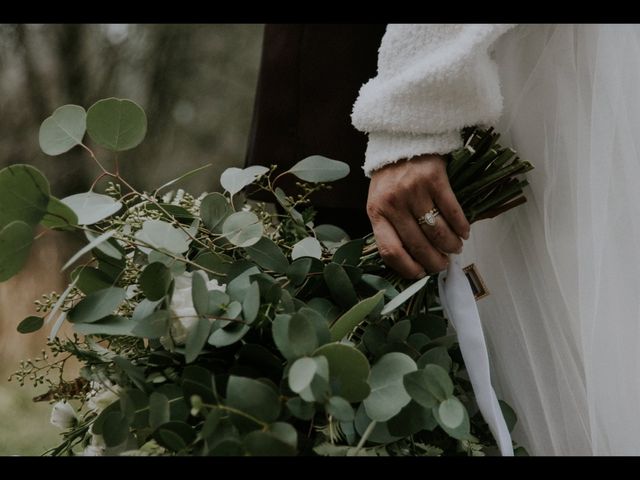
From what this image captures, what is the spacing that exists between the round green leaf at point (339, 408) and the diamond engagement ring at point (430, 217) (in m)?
0.31

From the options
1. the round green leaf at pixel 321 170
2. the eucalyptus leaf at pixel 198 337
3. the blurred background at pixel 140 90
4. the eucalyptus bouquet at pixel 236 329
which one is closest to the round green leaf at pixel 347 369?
the eucalyptus bouquet at pixel 236 329

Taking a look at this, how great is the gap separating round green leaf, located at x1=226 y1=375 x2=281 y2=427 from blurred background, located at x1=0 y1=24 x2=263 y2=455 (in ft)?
8.30

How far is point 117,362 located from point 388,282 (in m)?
0.34

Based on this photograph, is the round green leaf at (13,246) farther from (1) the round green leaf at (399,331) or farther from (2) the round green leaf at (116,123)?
(1) the round green leaf at (399,331)

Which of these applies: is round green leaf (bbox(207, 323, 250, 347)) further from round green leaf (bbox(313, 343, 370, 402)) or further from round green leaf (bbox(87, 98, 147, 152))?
round green leaf (bbox(87, 98, 147, 152))

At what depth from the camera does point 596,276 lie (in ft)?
2.56

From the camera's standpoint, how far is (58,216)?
682 mm

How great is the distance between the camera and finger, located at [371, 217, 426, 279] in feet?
2.82

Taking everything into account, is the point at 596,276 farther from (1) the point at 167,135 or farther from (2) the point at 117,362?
(1) the point at 167,135

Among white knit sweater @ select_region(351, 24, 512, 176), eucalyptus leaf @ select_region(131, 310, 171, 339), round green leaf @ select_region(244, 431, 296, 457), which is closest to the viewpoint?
round green leaf @ select_region(244, 431, 296, 457)

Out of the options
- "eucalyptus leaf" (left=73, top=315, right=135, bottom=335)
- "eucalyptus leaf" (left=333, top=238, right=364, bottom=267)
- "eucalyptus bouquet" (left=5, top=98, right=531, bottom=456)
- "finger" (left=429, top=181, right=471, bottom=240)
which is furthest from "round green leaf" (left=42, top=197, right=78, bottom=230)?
"finger" (left=429, top=181, right=471, bottom=240)

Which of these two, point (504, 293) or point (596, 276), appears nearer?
point (596, 276)
